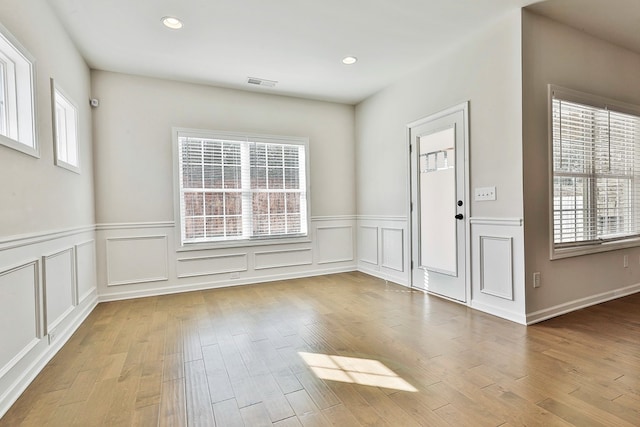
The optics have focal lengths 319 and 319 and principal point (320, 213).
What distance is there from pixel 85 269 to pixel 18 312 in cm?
155

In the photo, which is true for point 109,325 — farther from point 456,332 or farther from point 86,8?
point 456,332

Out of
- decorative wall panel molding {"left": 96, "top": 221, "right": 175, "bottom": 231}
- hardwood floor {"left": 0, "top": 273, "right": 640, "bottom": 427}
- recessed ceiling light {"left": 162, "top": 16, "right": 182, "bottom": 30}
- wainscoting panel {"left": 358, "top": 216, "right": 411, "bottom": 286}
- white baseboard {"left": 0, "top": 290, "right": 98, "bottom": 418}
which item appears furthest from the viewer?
wainscoting panel {"left": 358, "top": 216, "right": 411, "bottom": 286}

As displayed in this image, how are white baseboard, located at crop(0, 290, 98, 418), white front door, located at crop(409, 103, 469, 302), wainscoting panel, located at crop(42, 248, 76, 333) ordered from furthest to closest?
white front door, located at crop(409, 103, 469, 302)
wainscoting panel, located at crop(42, 248, 76, 333)
white baseboard, located at crop(0, 290, 98, 418)

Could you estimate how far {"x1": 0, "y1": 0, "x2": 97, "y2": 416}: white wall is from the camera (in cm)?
191

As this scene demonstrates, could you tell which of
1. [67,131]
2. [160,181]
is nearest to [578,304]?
[160,181]

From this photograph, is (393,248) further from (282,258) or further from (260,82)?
(260,82)

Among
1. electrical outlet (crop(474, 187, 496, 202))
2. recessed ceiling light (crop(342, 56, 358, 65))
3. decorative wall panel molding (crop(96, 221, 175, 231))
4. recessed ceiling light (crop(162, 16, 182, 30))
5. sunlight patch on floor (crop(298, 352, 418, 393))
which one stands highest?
recessed ceiling light (crop(342, 56, 358, 65))

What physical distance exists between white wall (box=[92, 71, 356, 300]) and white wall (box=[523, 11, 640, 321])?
2.97 meters

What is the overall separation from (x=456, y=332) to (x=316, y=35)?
310cm

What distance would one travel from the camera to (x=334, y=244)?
5.29 meters

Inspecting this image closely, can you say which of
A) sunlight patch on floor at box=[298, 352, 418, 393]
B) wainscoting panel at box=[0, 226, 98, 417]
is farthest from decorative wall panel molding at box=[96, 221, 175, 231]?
sunlight patch on floor at box=[298, 352, 418, 393]

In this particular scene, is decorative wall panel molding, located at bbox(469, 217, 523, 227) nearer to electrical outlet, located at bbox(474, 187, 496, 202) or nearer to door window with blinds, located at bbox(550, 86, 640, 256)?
electrical outlet, located at bbox(474, 187, 496, 202)

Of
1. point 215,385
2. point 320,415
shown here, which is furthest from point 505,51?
point 215,385

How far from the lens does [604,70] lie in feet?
11.3
